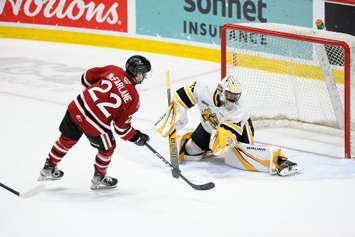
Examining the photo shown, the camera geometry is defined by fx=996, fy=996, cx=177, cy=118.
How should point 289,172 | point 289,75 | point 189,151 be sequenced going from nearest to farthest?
point 289,172
point 189,151
point 289,75

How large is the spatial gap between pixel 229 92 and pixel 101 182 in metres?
1.00

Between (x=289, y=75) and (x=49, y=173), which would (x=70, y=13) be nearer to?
(x=289, y=75)

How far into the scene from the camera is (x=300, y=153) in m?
6.82

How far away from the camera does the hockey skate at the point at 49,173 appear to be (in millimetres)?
6191

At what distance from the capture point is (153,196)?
19.7 ft

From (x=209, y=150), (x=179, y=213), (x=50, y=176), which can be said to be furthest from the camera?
(x=209, y=150)

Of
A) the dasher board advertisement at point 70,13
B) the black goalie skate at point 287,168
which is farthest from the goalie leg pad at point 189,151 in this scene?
the dasher board advertisement at point 70,13

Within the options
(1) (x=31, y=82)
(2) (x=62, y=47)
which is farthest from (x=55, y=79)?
(2) (x=62, y=47)

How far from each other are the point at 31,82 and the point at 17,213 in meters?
3.31

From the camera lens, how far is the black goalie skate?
20.6ft

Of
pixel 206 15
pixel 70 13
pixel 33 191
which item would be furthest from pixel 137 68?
pixel 70 13

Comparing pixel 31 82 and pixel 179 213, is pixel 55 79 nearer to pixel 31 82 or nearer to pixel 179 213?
pixel 31 82

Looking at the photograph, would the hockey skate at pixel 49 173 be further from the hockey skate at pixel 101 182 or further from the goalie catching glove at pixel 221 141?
the goalie catching glove at pixel 221 141

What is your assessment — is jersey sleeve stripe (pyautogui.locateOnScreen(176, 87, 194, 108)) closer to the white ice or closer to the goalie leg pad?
the goalie leg pad
